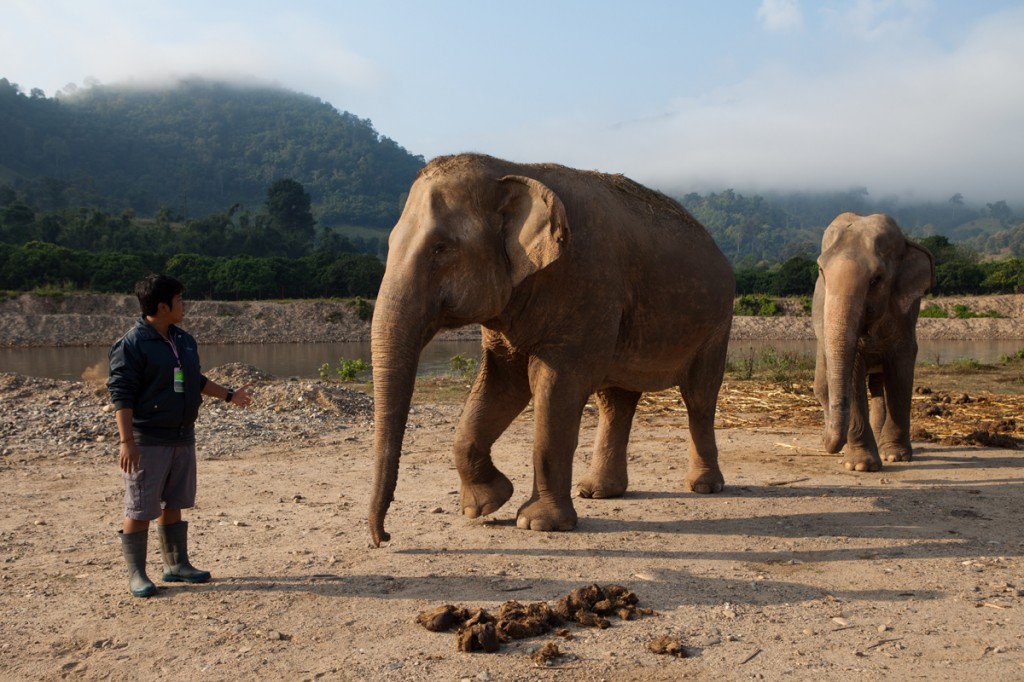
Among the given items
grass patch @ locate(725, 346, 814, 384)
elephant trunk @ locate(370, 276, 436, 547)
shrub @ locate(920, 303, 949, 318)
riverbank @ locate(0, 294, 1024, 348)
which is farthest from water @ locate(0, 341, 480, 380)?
shrub @ locate(920, 303, 949, 318)

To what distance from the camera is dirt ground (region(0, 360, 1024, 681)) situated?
450 cm

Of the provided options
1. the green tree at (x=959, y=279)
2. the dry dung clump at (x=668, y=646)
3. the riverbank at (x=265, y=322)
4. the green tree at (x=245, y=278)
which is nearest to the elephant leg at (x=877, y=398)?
the dry dung clump at (x=668, y=646)

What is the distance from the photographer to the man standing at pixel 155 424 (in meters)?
5.38

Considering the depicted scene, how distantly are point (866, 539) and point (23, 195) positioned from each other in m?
144

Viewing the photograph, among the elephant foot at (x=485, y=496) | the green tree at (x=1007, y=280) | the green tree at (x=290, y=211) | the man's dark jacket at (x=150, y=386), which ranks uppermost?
the green tree at (x=290, y=211)

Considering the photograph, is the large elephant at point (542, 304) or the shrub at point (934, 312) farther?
the shrub at point (934, 312)

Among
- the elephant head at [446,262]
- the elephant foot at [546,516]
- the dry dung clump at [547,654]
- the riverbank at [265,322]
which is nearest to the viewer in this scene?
the dry dung clump at [547,654]

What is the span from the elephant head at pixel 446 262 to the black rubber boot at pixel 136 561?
54.2 inches

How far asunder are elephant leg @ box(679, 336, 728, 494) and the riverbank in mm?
46039

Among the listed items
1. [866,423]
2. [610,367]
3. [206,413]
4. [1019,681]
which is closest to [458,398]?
[206,413]

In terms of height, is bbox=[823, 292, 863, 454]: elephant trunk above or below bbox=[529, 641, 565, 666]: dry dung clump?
above

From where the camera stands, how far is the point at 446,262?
20.2ft

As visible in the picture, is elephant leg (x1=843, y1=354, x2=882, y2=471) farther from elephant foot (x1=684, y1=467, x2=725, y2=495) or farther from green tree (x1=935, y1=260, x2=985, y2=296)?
green tree (x1=935, y1=260, x2=985, y2=296)

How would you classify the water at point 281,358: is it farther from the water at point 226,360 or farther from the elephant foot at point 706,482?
the elephant foot at point 706,482
